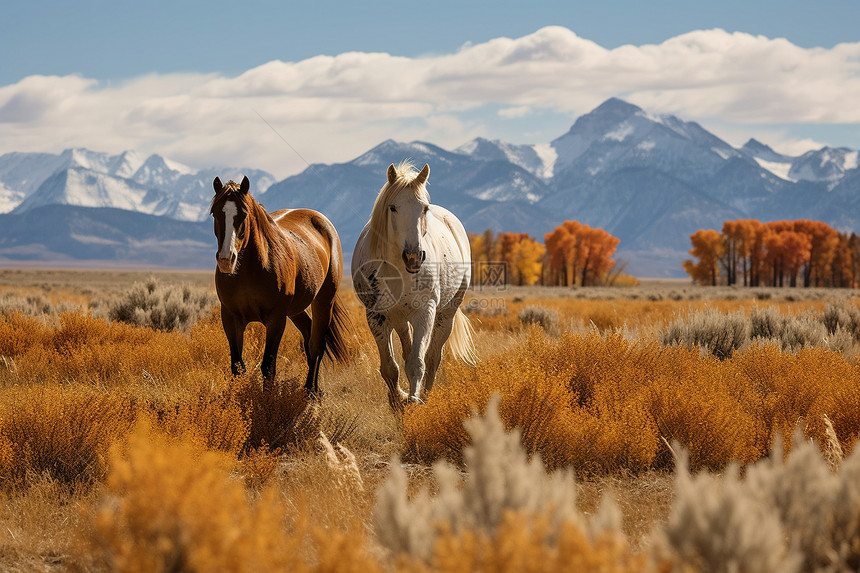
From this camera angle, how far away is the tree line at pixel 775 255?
334ft

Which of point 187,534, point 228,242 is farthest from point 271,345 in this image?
point 187,534

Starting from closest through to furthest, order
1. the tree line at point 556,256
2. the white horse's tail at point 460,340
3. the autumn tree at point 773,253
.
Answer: the white horse's tail at point 460,340 < the autumn tree at point 773,253 < the tree line at point 556,256

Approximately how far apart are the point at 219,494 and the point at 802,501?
200cm

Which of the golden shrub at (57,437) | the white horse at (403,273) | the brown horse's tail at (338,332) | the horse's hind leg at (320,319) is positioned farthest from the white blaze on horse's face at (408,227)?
the golden shrub at (57,437)

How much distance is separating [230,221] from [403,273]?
1648 mm

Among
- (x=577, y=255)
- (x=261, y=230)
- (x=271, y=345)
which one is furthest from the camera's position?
(x=577, y=255)

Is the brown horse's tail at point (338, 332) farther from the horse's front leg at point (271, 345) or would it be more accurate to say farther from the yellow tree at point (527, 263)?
the yellow tree at point (527, 263)

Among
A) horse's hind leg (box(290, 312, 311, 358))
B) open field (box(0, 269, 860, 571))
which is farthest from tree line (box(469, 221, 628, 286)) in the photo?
open field (box(0, 269, 860, 571))

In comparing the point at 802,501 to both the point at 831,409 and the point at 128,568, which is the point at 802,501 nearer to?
the point at 128,568

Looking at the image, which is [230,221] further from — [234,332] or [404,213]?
[404,213]

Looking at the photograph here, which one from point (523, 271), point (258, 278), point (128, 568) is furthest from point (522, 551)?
point (523, 271)

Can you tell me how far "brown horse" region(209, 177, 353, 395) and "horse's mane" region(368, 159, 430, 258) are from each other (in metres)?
0.96

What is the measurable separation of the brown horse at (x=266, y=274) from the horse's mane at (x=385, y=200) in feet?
3.16

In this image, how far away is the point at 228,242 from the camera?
6215 mm
